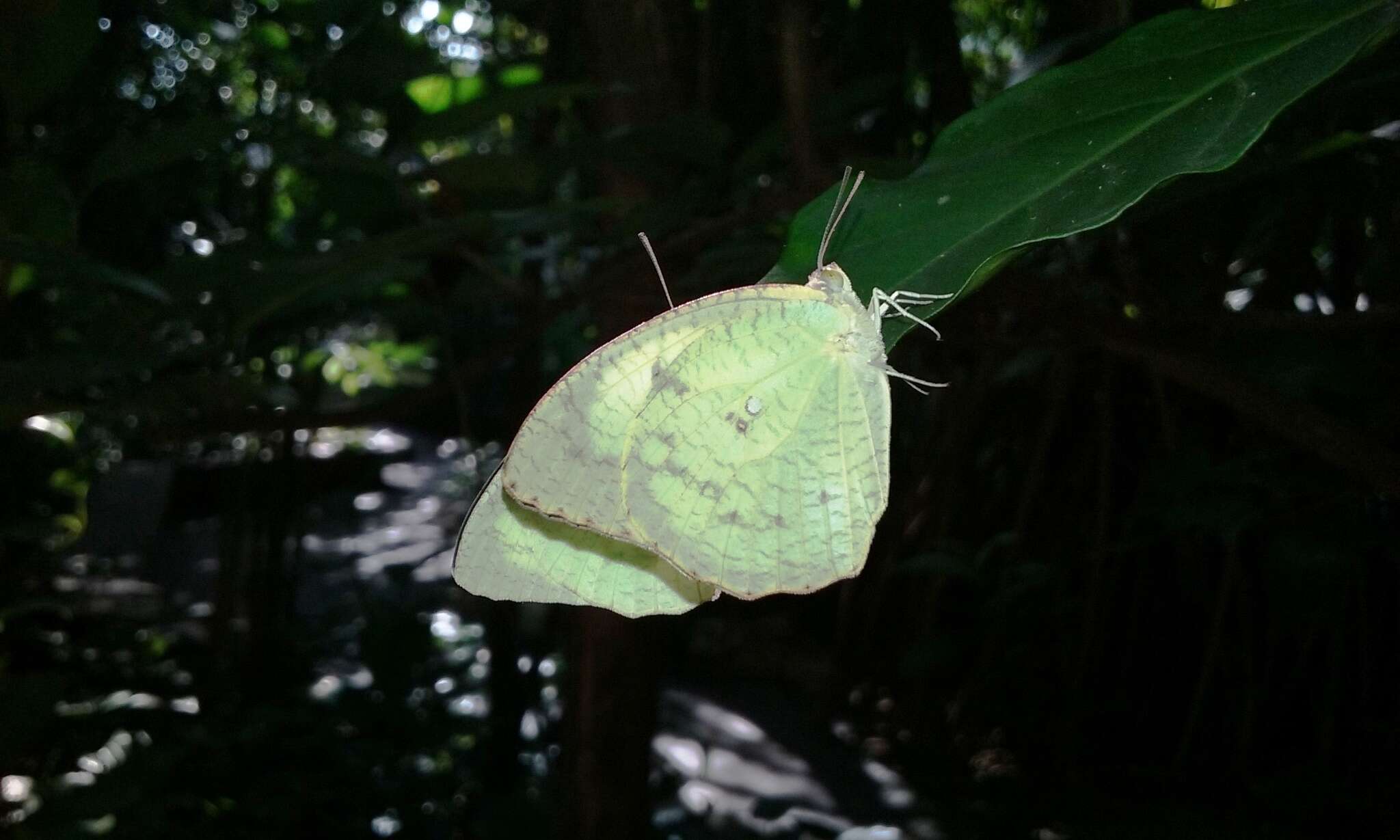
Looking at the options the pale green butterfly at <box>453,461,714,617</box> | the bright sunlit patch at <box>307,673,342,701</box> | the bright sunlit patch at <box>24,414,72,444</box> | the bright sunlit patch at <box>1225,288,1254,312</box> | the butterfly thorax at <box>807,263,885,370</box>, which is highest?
the bright sunlit patch at <box>1225,288,1254,312</box>

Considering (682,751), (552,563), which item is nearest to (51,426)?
(552,563)

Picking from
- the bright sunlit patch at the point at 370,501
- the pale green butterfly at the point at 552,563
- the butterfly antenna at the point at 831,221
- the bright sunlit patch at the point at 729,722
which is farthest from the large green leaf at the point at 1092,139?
the bright sunlit patch at the point at 370,501

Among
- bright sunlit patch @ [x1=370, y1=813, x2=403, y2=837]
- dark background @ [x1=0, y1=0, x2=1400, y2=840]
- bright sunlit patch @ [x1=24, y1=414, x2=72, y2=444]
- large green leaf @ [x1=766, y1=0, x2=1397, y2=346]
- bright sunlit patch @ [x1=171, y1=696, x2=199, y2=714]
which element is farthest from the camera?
bright sunlit patch @ [x1=171, y1=696, x2=199, y2=714]

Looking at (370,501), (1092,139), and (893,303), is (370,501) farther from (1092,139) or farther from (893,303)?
(1092,139)

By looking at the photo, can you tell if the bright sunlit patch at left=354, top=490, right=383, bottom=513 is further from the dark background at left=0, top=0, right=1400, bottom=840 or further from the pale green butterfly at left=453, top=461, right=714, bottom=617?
the pale green butterfly at left=453, top=461, right=714, bottom=617

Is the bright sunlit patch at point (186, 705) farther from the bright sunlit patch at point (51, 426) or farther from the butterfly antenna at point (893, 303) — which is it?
the butterfly antenna at point (893, 303)

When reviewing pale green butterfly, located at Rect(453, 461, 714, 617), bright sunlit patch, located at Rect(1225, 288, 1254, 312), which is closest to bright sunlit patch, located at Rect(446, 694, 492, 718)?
pale green butterfly, located at Rect(453, 461, 714, 617)
